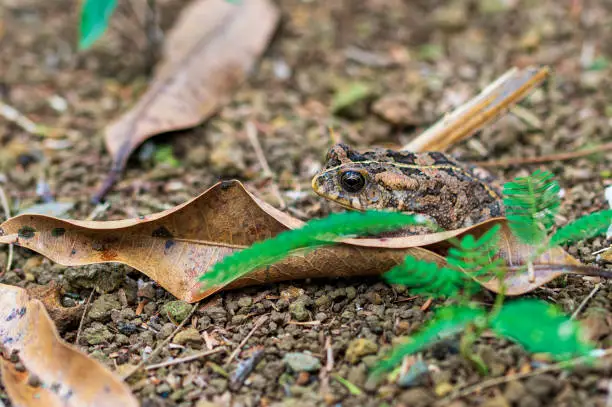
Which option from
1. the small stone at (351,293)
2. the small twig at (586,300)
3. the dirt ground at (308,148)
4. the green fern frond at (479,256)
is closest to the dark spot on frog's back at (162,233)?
the dirt ground at (308,148)

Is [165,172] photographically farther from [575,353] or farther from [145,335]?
[575,353]

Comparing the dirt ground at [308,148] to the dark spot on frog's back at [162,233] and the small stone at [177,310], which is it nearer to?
the small stone at [177,310]

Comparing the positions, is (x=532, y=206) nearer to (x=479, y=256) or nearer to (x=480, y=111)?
(x=479, y=256)

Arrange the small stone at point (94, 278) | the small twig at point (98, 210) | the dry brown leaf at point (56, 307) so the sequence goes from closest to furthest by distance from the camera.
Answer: the dry brown leaf at point (56, 307) < the small stone at point (94, 278) < the small twig at point (98, 210)

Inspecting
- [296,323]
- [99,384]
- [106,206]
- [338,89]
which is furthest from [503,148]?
[99,384]

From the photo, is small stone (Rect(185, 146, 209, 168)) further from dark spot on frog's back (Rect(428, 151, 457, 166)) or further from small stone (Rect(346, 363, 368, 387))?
small stone (Rect(346, 363, 368, 387))

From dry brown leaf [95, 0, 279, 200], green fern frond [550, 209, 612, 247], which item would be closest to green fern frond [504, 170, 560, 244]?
green fern frond [550, 209, 612, 247]

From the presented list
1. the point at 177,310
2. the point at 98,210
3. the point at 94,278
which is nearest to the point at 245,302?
the point at 177,310
